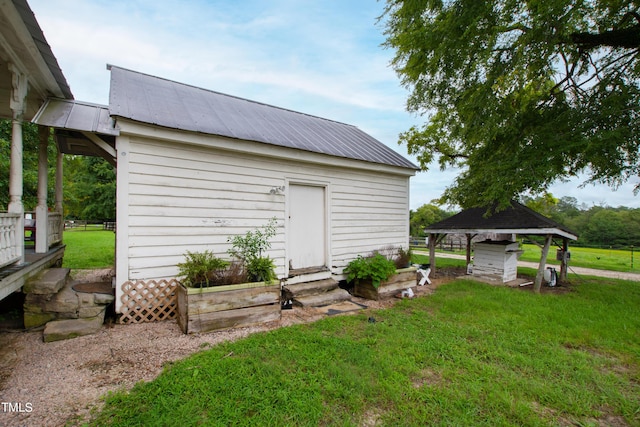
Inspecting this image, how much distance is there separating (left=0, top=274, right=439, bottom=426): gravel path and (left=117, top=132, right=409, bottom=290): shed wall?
1024 mm

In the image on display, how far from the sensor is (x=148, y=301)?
4.59 metres

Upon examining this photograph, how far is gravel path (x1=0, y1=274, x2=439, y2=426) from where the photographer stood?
8.02ft

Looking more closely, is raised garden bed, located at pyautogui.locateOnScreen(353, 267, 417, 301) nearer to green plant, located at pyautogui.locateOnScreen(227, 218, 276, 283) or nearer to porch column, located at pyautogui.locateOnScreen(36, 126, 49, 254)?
green plant, located at pyautogui.locateOnScreen(227, 218, 276, 283)

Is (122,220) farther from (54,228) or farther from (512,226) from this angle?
(512,226)

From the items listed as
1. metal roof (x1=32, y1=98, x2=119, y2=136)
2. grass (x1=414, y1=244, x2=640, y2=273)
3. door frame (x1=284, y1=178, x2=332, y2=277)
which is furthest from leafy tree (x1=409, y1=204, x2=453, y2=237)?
metal roof (x1=32, y1=98, x2=119, y2=136)

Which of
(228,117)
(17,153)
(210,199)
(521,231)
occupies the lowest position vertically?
(521,231)

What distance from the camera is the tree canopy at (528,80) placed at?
213 inches

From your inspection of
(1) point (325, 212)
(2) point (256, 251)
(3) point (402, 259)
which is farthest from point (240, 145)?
(3) point (402, 259)

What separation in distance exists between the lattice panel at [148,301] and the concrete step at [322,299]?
221 cm

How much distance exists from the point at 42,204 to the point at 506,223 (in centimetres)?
1058

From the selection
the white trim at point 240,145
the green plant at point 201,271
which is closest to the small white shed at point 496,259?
the white trim at point 240,145

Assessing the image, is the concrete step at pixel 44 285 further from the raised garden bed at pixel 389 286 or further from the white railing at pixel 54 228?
the raised garden bed at pixel 389 286

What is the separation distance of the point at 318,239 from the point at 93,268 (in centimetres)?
683

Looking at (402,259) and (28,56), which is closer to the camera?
(28,56)
